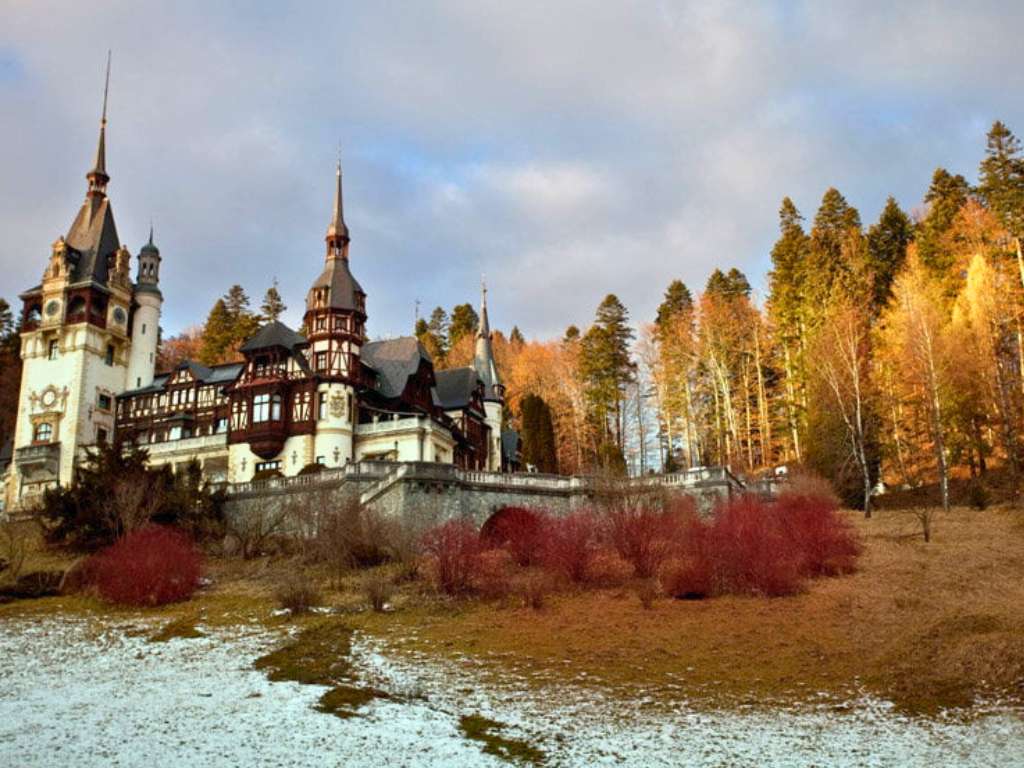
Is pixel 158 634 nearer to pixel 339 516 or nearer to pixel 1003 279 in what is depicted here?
pixel 339 516

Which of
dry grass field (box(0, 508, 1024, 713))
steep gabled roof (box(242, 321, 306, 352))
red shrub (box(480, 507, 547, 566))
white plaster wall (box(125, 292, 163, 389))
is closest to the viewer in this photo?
dry grass field (box(0, 508, 1024, 713))

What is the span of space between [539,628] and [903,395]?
85.6 ft

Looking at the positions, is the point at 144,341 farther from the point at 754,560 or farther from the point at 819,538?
the point at 819,538

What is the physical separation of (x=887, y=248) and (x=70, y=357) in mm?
48775

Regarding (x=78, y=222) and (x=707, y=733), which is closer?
(x=707, y=733)

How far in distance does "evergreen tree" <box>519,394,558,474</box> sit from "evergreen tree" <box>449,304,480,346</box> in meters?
27.4

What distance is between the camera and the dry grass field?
16594 mm

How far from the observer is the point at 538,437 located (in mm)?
49938

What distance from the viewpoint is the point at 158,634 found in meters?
22.3

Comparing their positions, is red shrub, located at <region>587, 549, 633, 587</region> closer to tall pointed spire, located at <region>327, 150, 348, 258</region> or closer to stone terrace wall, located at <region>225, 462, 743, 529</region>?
stone terrace wall, located at <region>225, 462, 743, 529</region>

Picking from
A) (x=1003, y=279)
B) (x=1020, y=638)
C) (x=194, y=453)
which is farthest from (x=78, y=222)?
(x=1020, y=638)

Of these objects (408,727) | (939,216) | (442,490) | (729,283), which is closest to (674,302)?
(729,283)

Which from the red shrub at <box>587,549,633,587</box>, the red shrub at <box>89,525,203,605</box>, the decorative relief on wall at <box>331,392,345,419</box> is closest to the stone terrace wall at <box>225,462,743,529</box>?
the red shrub at <box>89,525,203,605</box>

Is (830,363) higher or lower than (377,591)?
higher
